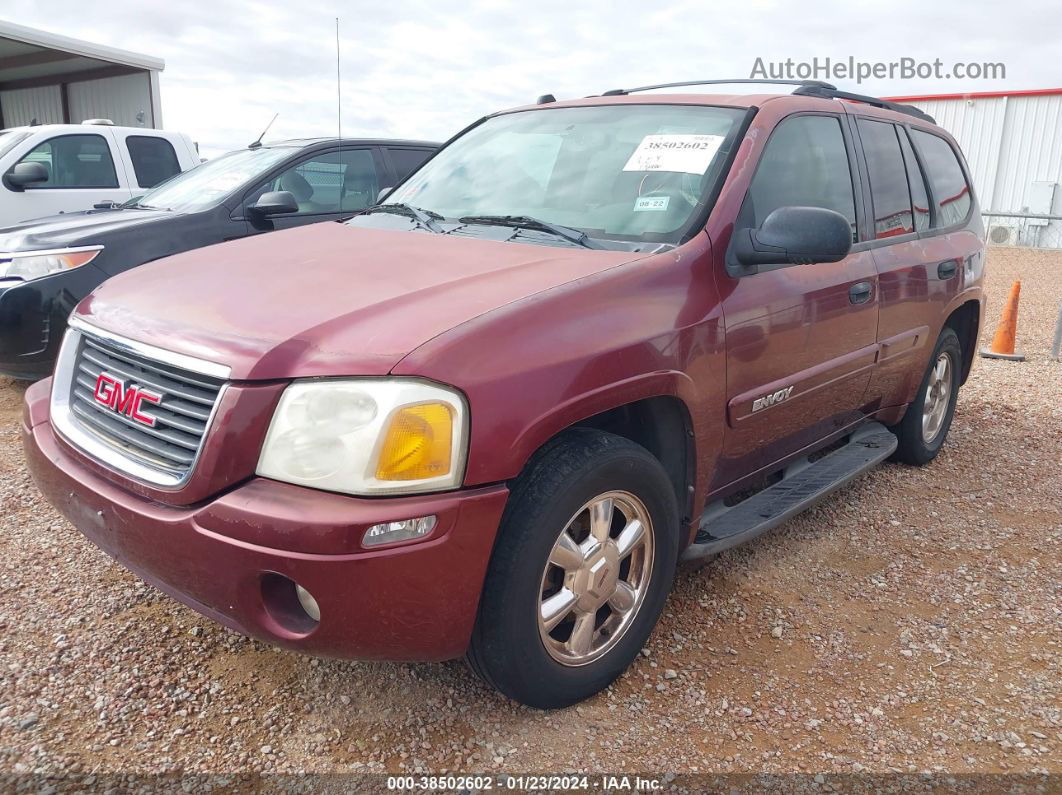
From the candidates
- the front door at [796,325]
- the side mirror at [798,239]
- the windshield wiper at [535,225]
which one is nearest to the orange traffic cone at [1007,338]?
the front door at [796,325]

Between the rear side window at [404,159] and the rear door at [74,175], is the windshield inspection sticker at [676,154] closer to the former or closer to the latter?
the rear side window at [404,159]

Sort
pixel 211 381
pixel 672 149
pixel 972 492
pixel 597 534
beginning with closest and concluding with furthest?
pixel 211 381
pixel 597 534
pixel 672 149
pixel 972 492

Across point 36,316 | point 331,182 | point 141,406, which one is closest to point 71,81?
point 331,182

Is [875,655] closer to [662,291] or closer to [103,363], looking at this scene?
[662,291]

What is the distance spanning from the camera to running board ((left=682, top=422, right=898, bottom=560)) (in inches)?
112

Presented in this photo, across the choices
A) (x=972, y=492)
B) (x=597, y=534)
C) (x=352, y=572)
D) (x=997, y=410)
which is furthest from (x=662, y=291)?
(x=997, y=410)

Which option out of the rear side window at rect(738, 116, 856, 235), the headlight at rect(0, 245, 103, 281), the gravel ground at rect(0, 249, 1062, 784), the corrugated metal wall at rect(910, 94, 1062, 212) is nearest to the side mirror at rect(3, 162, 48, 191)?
the headlight at rect(0, 245, 103, 281)

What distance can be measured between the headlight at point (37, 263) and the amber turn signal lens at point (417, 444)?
12.7 ft

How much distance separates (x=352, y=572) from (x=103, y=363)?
1.07 m

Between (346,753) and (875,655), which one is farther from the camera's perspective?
(875,655)

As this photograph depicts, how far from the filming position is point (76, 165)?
753cm

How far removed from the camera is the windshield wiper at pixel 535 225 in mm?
2672

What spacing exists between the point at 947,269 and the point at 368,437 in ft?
→ 11.2

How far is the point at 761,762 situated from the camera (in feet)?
7.23
